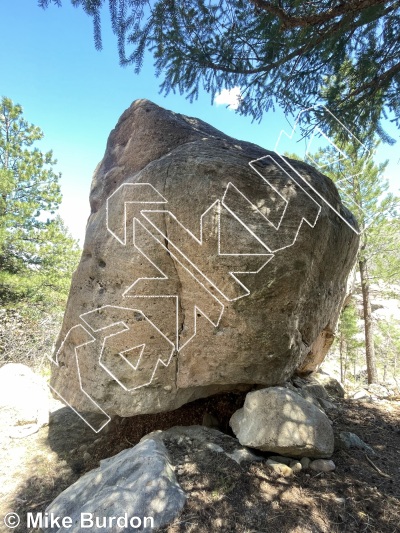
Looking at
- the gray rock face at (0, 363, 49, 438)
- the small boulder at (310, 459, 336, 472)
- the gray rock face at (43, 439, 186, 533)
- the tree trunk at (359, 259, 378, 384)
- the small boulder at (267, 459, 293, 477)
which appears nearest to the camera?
the gray rock face at (43, 439, 186, 533)

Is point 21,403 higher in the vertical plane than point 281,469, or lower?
lower

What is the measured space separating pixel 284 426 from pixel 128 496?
1.48 m

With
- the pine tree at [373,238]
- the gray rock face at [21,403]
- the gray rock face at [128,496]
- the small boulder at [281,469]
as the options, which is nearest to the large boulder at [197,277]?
the gray rock face at [128,496]

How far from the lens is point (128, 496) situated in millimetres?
2363

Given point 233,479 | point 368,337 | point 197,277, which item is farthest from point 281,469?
point 368,337

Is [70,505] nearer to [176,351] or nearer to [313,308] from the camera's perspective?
[176,351]

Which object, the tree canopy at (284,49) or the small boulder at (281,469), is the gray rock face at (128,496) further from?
the tree canopy at (284,49)

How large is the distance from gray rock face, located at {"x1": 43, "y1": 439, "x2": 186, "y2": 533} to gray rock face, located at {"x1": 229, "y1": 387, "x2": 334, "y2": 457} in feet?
2.86

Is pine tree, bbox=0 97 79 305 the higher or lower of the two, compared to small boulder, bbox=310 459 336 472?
higher

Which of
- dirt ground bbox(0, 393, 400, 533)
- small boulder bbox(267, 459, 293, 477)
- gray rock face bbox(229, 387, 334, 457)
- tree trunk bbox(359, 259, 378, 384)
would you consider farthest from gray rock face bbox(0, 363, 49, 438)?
tree trunk bbox(359, 259, 378, 384)

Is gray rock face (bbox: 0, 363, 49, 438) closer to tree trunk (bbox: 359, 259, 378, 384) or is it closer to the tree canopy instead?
the tree canopy

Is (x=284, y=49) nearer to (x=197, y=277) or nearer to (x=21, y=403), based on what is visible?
(x=197, y=277)

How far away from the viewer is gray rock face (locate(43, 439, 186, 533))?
7.32 feet

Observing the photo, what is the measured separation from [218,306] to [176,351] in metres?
0.69
